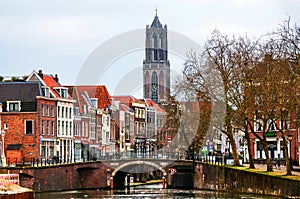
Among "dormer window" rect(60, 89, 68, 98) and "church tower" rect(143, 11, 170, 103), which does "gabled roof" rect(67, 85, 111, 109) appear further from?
"church tower" rect(143, 11, 170, 103)

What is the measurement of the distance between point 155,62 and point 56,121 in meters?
88.2

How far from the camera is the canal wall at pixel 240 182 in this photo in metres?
55.2

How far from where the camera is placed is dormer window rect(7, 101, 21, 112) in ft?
277

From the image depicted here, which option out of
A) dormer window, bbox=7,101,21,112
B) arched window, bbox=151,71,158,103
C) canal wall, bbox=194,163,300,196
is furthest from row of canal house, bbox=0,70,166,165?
arched window, bbox=151,71,158,103

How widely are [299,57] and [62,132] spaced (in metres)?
41.8

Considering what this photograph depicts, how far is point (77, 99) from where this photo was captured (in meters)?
98.6

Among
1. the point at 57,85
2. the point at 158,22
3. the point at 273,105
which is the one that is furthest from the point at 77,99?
the point at 158,22

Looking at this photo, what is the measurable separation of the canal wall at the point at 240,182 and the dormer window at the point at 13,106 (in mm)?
17666

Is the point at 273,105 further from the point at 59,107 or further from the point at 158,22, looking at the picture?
the point at 158,22

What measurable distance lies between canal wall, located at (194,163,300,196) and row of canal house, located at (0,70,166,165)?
10.9 m

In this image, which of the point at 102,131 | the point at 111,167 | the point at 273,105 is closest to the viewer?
the point at 273,105

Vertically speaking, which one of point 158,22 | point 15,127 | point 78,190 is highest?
point 158,22

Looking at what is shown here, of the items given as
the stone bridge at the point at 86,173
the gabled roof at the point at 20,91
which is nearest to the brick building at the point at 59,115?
the gabled roof at the point at 20,91

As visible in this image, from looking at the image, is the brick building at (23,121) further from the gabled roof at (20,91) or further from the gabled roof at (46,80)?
the gabled roof at (46,80)
